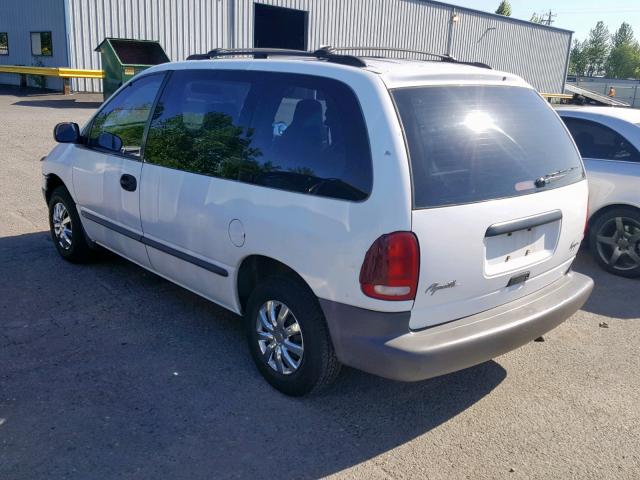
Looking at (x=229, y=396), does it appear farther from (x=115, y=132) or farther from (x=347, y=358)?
(x=115, y=132)

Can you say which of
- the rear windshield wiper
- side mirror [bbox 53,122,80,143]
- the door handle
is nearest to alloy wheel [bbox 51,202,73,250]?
side mirror [bbox 53,122,80,143]

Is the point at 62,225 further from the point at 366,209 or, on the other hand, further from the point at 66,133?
the point at 366,209

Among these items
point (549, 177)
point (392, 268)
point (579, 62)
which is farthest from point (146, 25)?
point (579, 62)

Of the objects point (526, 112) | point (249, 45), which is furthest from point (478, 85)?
point (249, 45)

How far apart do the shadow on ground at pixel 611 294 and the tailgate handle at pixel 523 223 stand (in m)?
1.95

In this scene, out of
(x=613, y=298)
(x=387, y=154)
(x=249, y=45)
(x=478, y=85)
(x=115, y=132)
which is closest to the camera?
(x=387, y=154)

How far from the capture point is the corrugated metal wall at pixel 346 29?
2091 centimetres

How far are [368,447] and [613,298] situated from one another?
3273 mm

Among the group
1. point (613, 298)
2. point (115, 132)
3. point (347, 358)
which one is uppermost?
point (115, 132)

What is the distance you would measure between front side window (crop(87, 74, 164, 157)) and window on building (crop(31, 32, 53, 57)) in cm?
1968

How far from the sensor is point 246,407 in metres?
3.45

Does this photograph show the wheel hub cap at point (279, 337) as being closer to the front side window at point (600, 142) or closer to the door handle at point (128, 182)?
the door handle at point (128, 182)

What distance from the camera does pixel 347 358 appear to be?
3.16m

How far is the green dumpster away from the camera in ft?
56.5
